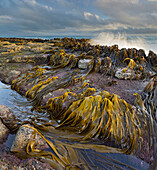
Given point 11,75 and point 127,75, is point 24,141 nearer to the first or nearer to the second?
point 127,75

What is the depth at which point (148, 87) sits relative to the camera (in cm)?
260

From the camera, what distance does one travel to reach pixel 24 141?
5.32 ft

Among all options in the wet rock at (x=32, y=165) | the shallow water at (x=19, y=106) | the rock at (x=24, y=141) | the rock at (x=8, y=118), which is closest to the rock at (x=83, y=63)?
the shallow water at (x=19, y=106)

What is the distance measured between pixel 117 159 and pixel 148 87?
173 cm

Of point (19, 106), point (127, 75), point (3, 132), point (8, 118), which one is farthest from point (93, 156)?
point (127, 75)

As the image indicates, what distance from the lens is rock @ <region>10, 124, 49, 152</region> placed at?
159cm

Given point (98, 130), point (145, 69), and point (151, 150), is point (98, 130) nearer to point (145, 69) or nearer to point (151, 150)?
point (151, 150)

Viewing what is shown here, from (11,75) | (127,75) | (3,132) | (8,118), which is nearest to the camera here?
(3,132)

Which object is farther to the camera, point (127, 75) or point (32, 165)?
point (127, 75)

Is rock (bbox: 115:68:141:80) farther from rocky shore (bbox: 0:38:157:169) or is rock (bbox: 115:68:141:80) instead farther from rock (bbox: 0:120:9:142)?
rock (bbox: 0:120:9:142)

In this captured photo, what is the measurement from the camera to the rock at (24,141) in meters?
1.59

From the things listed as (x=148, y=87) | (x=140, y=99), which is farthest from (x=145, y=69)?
(x=140, y=99)

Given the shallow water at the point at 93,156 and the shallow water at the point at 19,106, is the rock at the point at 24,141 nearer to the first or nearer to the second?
the shallow water at the point at 93,156

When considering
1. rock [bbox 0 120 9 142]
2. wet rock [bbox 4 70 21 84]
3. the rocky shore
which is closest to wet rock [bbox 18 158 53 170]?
the rocky shore
